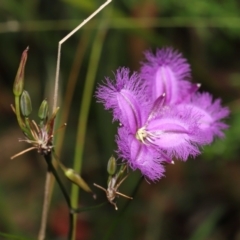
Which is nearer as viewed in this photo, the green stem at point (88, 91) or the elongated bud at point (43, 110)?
the elongated bud at point (43, 110)

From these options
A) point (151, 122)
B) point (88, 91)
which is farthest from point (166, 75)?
point (88, 91)

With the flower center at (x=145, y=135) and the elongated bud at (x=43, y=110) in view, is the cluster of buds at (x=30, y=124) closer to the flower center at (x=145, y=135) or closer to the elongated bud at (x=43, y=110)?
the elongated bud at (x=43, y=110)

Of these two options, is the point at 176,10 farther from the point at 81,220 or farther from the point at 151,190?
the point at 81,220

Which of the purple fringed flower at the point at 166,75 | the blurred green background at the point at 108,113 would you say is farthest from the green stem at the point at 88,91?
the purple fringed flower at the point at 166,75

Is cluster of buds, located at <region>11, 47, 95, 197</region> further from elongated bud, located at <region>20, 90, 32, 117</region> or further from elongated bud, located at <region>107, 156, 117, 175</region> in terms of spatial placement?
elongated bud, located at <region>107, 156, 117, 175</region>

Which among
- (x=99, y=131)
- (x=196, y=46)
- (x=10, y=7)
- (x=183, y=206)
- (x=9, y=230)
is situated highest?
(x=196, y=46)

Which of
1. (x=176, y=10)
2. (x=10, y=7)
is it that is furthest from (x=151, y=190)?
(x=10, y=7)

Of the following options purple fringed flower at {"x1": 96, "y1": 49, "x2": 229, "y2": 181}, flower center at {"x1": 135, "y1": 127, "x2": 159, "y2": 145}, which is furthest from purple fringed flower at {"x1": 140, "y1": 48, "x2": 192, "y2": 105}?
flower center at {"x1": 135, "y1": 127, "x2": 159, "y2": 145}
